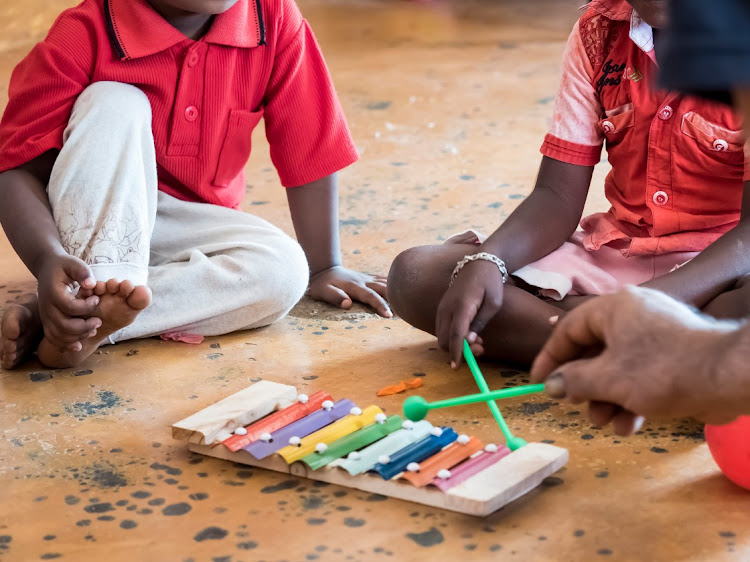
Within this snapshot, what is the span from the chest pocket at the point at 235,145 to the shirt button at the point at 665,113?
62cm

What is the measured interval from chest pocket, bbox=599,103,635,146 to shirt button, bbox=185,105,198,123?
1.92 feet

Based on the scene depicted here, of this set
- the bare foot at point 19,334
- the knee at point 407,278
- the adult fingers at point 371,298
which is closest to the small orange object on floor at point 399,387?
the knee at point 407,278

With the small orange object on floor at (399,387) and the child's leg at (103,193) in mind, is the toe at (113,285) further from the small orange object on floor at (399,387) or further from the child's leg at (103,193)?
the small orange object on floor at (399,387)

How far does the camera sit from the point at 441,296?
4.43 ft

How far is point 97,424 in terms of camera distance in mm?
1220

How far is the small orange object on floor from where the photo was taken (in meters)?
1.29

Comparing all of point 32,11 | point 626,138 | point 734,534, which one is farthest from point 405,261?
point 32,11

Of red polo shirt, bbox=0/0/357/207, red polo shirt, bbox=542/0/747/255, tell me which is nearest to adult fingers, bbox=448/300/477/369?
red polo shirt, bbox=542/0/747/255

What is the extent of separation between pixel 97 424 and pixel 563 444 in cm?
53

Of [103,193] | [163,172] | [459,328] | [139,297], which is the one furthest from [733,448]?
[163,172]

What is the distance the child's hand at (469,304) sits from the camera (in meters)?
1.22

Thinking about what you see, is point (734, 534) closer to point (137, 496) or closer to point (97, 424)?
point (137, 496)

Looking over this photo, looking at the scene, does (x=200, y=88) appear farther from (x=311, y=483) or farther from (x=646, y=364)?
(x=646, y=364)

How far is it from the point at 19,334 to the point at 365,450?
0.54 m
